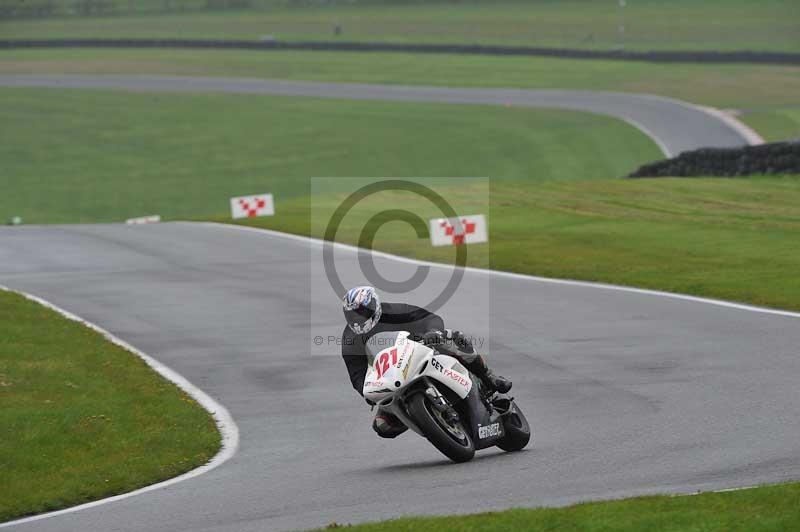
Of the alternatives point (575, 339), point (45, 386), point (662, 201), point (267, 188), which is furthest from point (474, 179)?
point (45, 386)

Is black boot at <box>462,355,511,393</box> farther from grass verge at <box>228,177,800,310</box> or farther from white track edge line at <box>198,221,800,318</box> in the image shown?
grass verge at <box>228,177,800,310</box>

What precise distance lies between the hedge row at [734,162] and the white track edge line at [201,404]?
23463 millimetres

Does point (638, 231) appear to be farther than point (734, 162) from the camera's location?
No

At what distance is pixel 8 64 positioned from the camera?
263ft

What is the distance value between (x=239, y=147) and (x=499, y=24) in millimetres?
34672

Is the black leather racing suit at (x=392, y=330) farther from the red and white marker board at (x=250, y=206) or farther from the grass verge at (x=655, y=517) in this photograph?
A: the red and white marker board at (x=250, y=206)

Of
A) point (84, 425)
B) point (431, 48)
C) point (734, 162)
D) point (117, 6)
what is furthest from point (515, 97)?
point (84, 425)

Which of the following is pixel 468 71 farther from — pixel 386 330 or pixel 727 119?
pixel 386 330

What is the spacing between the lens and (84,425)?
533 inches

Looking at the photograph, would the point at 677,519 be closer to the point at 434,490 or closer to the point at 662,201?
the point at 434,490

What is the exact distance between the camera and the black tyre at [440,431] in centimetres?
1109

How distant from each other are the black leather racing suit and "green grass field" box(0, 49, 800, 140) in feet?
152

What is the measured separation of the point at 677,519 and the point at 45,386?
9.03 metres

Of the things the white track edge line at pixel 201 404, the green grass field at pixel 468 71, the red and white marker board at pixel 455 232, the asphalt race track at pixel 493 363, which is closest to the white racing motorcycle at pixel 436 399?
the asphalt race track at pixel 493 363
